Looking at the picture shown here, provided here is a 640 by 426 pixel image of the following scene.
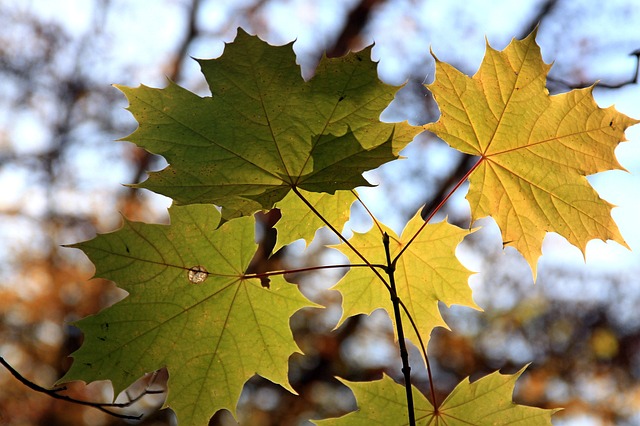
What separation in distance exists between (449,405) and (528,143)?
52cm

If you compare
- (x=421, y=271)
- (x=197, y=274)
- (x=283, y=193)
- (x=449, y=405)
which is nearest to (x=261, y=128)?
(x=283, y=193)

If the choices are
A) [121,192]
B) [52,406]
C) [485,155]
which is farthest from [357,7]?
[485,155]

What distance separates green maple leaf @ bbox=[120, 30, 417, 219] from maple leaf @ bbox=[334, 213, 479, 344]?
12.9 inches

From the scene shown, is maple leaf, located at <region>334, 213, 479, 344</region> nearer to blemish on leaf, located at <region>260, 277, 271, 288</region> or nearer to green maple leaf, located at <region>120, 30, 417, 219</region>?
blemish on leaf, located at <region>260, 277, 271, 288</region>

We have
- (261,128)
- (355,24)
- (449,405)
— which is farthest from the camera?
(355,24)

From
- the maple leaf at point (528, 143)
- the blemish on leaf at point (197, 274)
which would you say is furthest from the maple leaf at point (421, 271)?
the blemish on leaf at point (197, 274)

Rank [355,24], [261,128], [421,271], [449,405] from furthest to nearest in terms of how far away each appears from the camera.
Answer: [355,24] < [421,271] < [449,405] < [261,128]

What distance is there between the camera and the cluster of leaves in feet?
→ 3.16

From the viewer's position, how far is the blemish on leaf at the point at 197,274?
1.16 m

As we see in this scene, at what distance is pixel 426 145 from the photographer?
615 centimetres

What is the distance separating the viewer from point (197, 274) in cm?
117

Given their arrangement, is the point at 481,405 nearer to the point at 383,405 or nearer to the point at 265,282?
the point at 383,405

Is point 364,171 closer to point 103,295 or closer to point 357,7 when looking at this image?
point 103,295

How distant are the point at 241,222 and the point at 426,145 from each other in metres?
5.14
